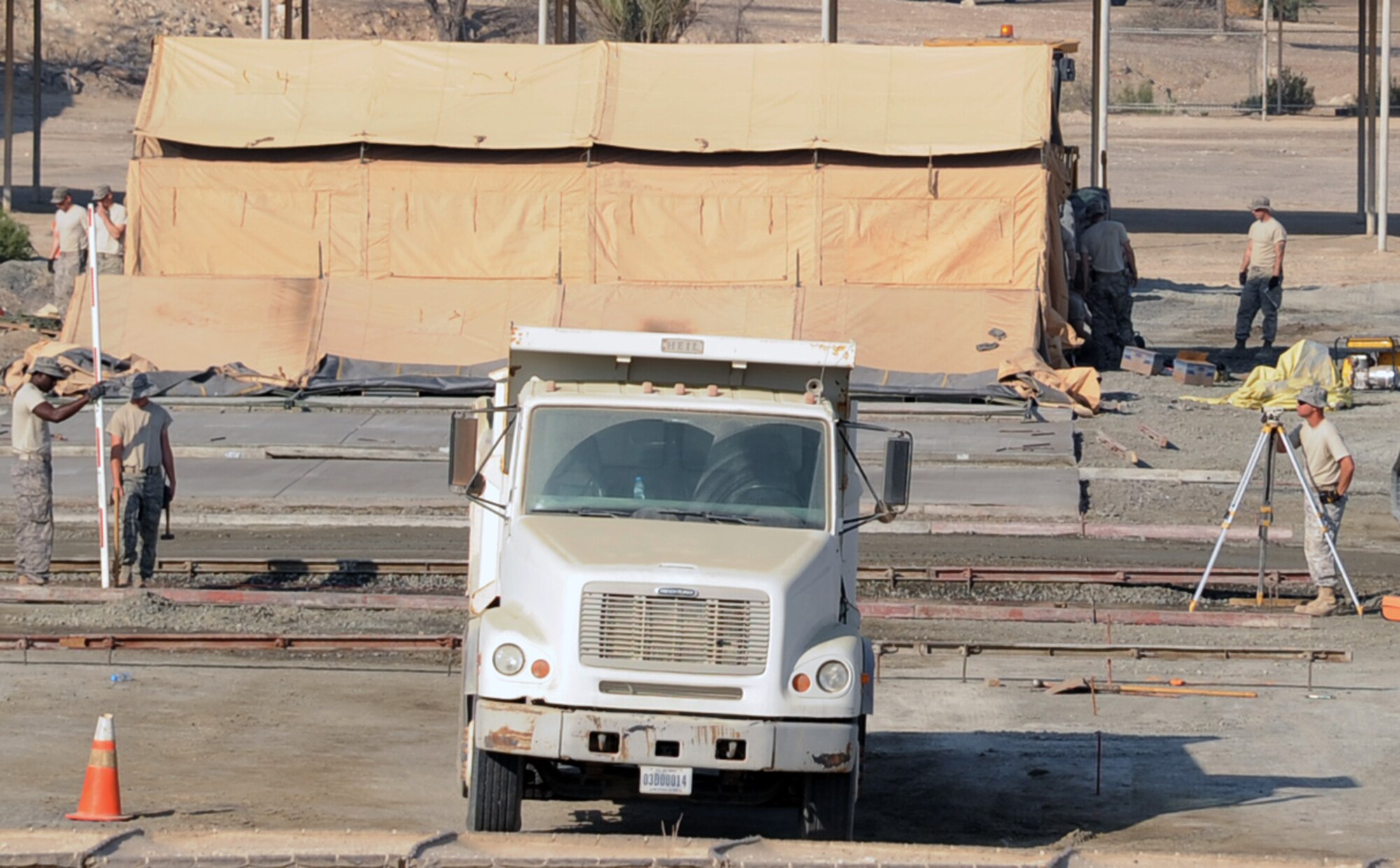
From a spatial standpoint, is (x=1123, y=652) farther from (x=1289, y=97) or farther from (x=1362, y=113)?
(x=1289, y=97)

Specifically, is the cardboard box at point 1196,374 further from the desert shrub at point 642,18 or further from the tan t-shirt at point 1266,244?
the desert shrub at point 642,18

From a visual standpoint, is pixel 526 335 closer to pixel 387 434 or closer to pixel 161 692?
pixel 161 692

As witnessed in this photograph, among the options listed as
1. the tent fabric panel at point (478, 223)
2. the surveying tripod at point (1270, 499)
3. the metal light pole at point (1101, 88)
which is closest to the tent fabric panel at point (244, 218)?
the tent fabric panel at point (478, 223)

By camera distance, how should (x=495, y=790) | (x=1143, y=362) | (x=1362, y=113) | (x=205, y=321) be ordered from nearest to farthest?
(x=495, y=790), (x=205, y=321), (x=1143, y=362), (x=1362, y=113)

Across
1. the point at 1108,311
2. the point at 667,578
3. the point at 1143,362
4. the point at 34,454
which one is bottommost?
the point at 667,578

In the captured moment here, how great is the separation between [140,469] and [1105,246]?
15961mm

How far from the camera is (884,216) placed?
2561 centimetres

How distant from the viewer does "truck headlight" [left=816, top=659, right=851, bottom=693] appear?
26.3 ft

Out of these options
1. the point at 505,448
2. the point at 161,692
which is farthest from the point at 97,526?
the point at 505,448

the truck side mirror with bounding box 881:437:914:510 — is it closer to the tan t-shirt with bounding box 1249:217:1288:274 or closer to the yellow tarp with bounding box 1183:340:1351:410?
the yellow tarp with bounding box 1183:340:1351:410

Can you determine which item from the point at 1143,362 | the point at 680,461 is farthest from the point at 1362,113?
the point at 680,461

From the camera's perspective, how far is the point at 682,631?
26.2ft

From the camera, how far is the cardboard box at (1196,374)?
25297mm

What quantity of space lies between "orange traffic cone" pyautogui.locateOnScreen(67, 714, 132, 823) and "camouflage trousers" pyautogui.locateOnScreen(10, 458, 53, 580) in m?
6.61
